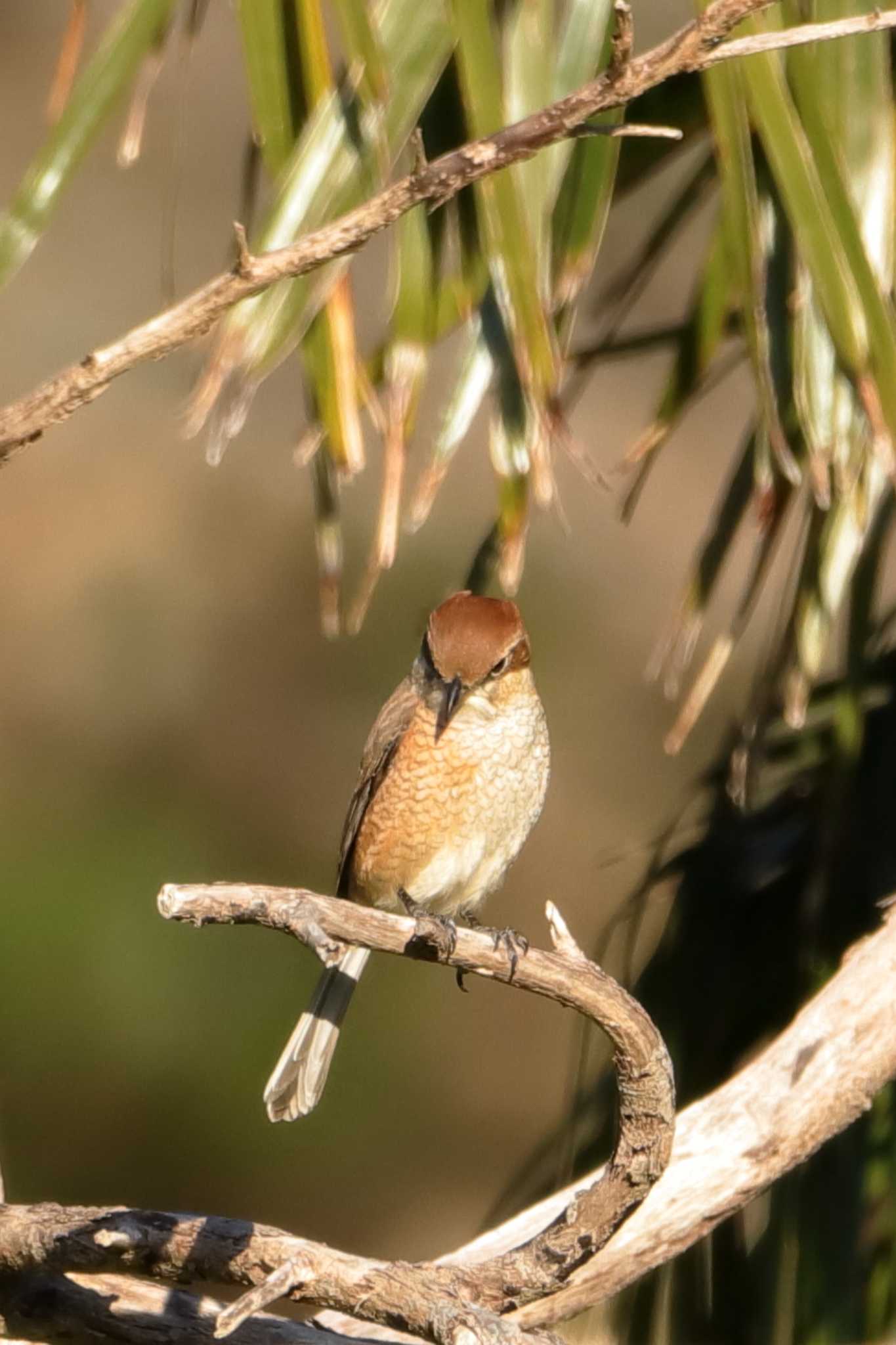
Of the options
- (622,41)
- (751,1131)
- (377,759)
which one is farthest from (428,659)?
(622,41)

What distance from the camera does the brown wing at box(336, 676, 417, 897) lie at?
3.67 m

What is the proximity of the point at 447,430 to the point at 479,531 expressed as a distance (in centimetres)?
530

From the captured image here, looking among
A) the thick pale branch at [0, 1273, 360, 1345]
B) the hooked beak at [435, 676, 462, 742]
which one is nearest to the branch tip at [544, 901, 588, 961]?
the thick pale branch at [0, 1273, 360, 1345]

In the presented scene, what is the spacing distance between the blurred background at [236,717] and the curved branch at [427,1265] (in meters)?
3.84

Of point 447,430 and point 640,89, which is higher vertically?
point 447,430

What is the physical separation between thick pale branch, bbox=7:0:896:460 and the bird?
1707mm

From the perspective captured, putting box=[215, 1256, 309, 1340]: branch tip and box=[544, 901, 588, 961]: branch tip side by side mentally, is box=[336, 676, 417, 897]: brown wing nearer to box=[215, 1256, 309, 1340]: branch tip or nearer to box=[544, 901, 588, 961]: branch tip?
box=[544, 901, 588, 961]: branch tip

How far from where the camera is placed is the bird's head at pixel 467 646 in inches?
137

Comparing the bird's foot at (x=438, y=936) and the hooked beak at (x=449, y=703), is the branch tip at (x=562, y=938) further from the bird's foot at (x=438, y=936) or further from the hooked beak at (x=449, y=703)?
the hooked beak at (x=449, y=703)

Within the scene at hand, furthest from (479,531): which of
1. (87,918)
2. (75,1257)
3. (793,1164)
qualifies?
(75,1257)

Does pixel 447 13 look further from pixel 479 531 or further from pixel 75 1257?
pixel 479 531

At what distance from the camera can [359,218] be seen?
5.72ft

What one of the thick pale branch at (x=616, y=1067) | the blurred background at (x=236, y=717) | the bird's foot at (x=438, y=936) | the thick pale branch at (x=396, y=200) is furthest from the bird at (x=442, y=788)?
the blurred background at (x=236, y=717)

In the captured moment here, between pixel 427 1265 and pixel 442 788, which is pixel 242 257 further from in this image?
pixel 442 788
